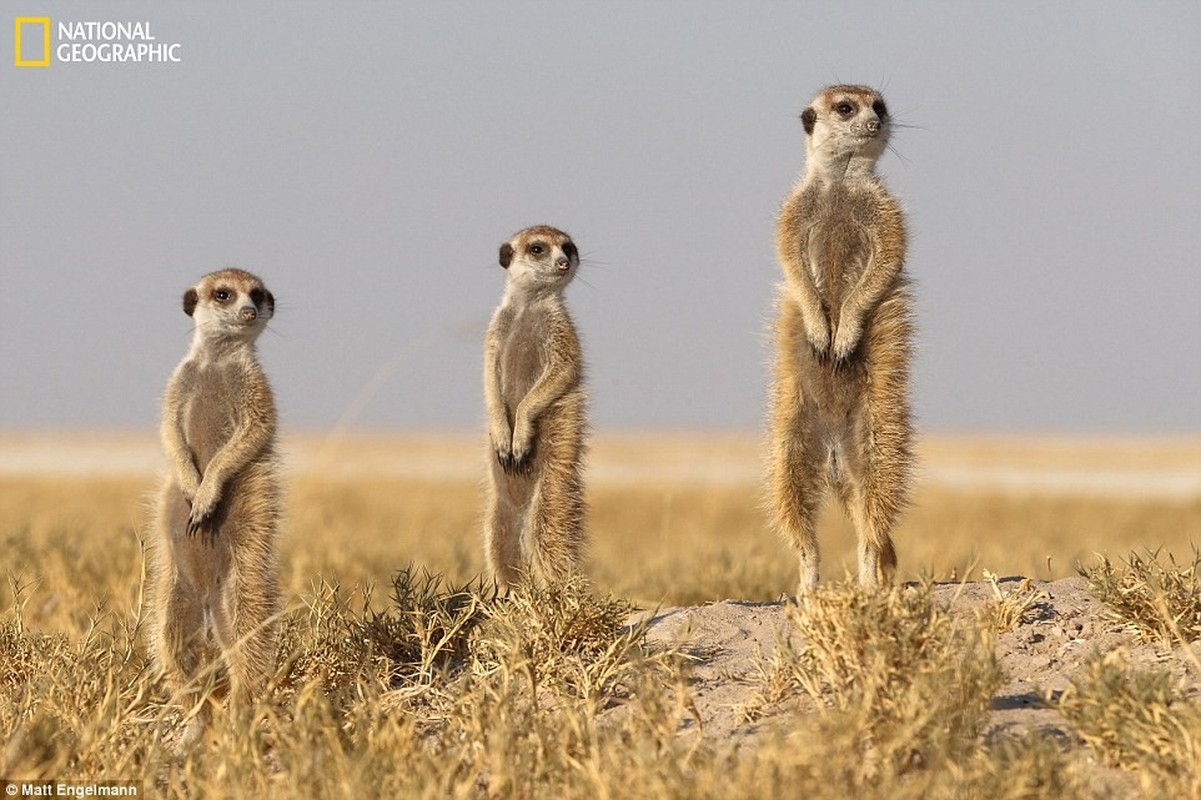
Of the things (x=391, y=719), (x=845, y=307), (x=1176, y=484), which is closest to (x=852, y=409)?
(x=845, y=307)

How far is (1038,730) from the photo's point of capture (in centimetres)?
355

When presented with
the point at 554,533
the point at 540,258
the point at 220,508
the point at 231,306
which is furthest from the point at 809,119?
Answer: the point at 220,508

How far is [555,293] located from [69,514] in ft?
24.6

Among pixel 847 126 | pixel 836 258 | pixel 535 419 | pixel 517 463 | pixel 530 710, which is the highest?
pixel 847 126

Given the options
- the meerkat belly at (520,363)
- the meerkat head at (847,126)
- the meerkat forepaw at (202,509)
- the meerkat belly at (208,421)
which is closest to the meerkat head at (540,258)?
the meerkat belly at (520,363)

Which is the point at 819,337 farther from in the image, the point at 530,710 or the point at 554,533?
Answer: the point at 530,710

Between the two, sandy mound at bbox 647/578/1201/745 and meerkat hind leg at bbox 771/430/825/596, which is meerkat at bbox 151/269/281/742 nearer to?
sandy mound at bbox 647/578/1201/745

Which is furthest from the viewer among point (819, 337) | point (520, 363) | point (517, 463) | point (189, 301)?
point (520, 363)

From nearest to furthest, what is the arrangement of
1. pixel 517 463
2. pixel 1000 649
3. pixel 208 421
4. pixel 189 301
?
1. pixel 1000 649
2. pixel 208 421
3. pixel 189 301
4. pixel 517 463

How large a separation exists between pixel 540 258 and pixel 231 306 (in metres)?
1.27

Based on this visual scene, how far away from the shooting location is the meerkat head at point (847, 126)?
5.05 metres

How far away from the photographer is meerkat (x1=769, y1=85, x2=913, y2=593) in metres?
4.81

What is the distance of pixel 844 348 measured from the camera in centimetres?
485

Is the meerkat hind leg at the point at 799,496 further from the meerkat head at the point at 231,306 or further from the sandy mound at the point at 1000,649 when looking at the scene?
the meerkat head at the point at 231,306
